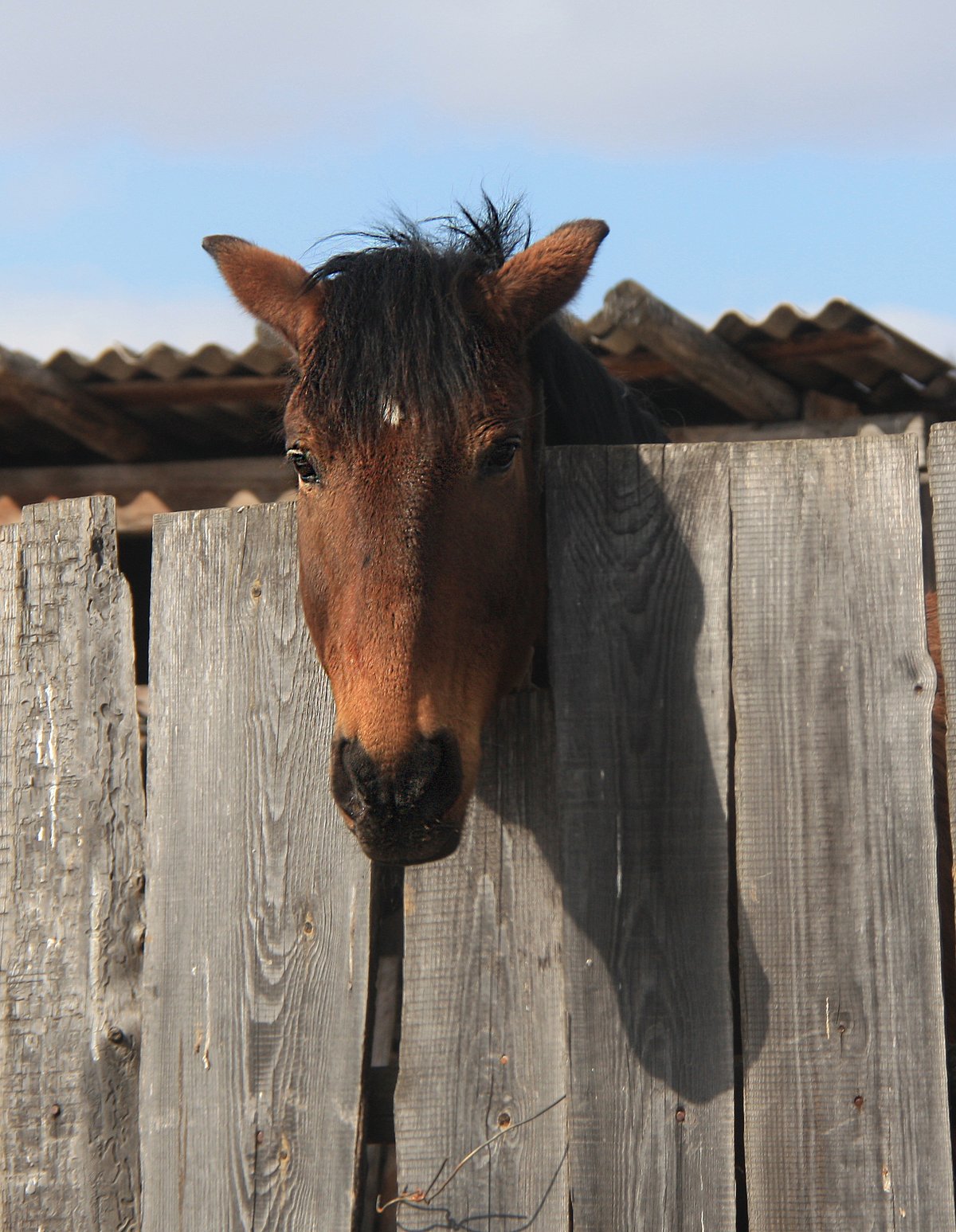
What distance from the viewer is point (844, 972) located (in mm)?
2385

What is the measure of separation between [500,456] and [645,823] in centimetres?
80

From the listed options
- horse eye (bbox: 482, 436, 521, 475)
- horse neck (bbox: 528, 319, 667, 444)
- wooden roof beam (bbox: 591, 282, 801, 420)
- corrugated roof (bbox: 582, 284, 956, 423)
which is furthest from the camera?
corrugated roof (bbox: 582, 284, 956, 423)

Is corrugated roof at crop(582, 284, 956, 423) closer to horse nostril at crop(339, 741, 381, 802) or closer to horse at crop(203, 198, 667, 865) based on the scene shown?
horse at crop(203, 198, 667, 865)

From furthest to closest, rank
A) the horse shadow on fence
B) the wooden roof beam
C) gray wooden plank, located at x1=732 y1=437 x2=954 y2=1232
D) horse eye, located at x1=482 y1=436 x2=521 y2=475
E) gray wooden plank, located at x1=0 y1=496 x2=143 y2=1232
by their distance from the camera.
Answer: the wooden roof beam → gray wooden plank, located at x1=0 y1=496 x2=143 y2=1232 → horse eye, located at x1=482 y1=436 x2=521 y2=475 → the horse shadow on fence → gray wooden plank, located at x1=732 y1=437 x2=954 y2=1232

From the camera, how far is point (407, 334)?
101 inches

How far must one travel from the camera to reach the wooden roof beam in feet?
17.2

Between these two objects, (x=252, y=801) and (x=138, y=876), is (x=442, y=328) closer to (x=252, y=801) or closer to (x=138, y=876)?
(x=252, y=801)

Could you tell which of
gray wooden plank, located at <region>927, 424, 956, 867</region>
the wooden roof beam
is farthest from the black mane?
the wooden roof beam

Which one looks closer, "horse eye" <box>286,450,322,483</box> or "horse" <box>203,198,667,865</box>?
"horse" <box>203,198,667,865</box>

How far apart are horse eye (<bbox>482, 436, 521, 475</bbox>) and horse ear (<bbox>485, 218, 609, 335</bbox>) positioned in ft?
1.13

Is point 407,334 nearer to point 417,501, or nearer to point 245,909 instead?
point 417,501

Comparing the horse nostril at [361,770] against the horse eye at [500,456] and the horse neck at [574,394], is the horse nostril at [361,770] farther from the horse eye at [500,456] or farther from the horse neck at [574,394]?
the horse neck at [574,394]

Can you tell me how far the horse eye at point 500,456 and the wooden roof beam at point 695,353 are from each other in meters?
2.82

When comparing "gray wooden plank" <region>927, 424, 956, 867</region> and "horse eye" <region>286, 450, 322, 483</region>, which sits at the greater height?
"horse eye" <region>286, 450, 322, 483</region>
